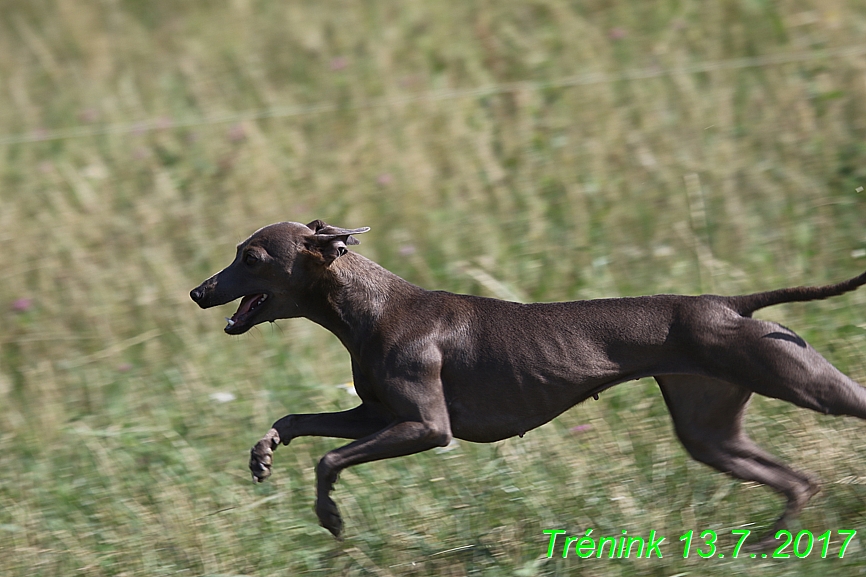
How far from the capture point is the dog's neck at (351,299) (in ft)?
15.2

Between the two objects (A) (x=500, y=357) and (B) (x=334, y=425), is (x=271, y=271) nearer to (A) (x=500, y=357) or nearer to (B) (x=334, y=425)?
(B) (x=334, y=425)

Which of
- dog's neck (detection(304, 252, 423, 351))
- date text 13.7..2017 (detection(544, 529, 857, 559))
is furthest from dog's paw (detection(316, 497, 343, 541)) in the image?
date text 13.7..2017 (detection(544, 529, 857, 559))

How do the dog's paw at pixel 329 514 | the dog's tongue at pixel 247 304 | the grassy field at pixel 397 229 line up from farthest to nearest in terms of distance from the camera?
the grassy field at pixel 397 229, the dog's tongue at pixel 247 304, the dog's paw at pixel 329 514

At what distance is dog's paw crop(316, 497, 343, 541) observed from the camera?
14.6 feet

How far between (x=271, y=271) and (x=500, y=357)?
3.32 ft

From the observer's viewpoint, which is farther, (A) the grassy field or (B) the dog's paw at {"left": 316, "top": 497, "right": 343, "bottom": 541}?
(A) the grassy field

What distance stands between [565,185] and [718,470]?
3.67 meters

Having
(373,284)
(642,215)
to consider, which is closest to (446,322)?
(373,284)

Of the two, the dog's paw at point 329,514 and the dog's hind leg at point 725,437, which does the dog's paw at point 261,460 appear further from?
the dog's hind leg at point 725,437

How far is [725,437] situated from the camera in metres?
4.82

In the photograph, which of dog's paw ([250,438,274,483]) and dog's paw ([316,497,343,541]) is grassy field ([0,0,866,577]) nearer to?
dog's paw ([316,497,343,541])

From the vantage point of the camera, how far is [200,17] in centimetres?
1072

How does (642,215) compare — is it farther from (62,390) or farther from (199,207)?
(62,390)

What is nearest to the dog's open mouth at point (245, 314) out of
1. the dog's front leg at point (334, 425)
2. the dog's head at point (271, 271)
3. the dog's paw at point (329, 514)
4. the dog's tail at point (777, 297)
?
the dog's head at point (271, 271)
